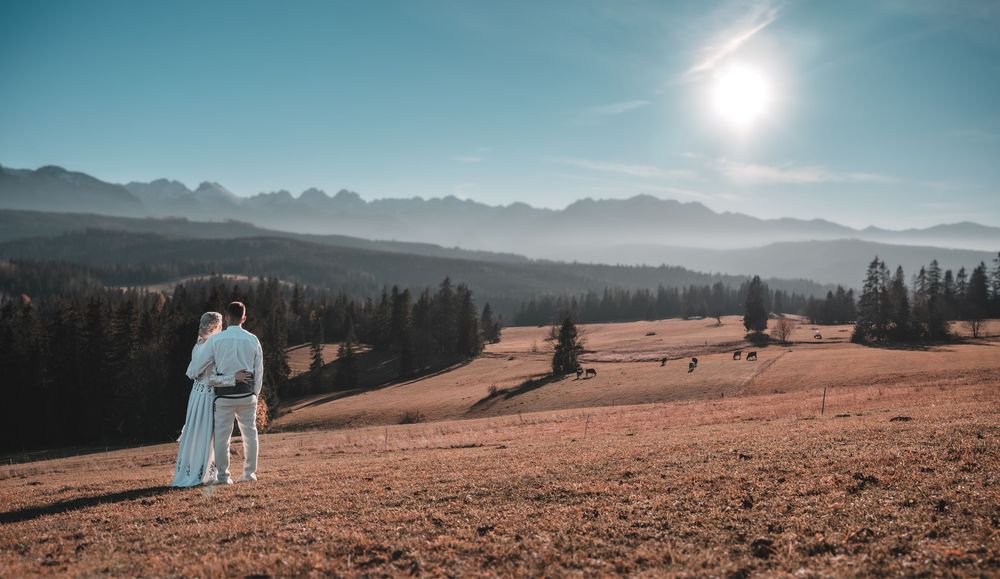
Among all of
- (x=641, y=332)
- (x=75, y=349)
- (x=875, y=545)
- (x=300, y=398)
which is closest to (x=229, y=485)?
(x=875, y=545)

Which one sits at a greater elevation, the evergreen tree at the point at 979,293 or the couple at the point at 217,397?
the evergreen tree at the point at 979,293

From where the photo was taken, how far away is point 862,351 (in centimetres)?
7781

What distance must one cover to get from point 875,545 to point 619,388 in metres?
58.2

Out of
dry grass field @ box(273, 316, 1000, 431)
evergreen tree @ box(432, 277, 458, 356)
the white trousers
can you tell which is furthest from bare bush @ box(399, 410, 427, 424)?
evergreen tree @ box(432, 277, 458, 356)

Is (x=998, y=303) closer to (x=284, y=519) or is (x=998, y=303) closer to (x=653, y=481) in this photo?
(x=653, y=481)

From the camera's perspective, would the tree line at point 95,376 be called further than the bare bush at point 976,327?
No

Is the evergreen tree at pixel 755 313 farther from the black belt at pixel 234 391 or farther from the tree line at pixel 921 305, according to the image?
the black belt at pixel 234 391

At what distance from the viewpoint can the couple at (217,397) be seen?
13578 millimetres

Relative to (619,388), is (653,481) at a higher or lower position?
higher

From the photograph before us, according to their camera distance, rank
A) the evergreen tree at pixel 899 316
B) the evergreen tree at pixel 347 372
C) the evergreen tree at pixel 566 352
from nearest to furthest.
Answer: the evergreen tree at pixel 566 352 → the evergreen tree at pixel 899 316 → the evergreen tree at pixel 347 372

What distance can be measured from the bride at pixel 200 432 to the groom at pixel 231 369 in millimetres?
179

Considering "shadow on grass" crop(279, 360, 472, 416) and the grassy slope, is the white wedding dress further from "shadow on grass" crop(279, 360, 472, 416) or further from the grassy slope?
"shadow on grass" crop(279, 360, 472, 416)

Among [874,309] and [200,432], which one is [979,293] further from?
[200,432]

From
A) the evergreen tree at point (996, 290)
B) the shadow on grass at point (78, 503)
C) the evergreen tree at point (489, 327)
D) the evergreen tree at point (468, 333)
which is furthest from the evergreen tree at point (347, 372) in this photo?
the evergreen tree at point (996, 290)
